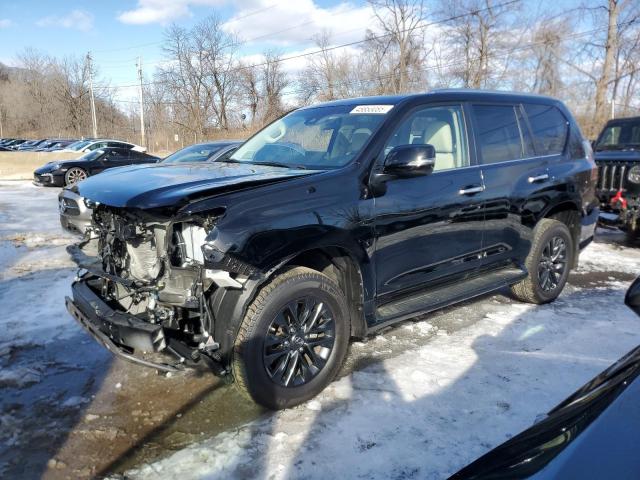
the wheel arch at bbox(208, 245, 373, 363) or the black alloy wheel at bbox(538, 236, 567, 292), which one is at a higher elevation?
the wheel arch at bbox(208, 245, 373, 363)

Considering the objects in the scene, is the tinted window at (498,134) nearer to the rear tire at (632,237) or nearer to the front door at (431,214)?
the front door at (431,214)

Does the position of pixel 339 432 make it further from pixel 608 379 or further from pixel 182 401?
pixel 608 379

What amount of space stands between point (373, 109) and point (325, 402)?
2207mm

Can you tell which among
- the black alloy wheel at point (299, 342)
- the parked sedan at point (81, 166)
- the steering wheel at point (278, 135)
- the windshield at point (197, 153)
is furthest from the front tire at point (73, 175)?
the black alloy wheel at point (299, 342)

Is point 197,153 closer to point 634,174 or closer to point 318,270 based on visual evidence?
point 318,270

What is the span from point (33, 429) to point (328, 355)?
6.13ft

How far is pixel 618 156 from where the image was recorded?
27.9 feet

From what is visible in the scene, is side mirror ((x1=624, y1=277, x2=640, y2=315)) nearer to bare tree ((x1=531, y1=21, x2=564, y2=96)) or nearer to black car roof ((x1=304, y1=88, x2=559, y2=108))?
black car roof ((x1=304, y1=88, x2=559, y2=108))

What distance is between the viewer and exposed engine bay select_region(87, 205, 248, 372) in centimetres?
296

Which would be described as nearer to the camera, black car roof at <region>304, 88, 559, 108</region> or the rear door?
black car roof at <region>304, 88, 559, 108</region>

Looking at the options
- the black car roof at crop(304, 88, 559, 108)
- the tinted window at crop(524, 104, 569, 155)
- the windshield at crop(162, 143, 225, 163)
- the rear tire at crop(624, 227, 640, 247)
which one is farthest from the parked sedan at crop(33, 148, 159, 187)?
the tinted window at crop(524, 104, 569, 155)

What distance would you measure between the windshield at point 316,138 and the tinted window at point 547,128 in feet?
6.29

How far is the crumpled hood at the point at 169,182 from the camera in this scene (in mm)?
2922

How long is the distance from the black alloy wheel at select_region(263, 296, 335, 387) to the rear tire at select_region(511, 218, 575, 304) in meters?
2.56
